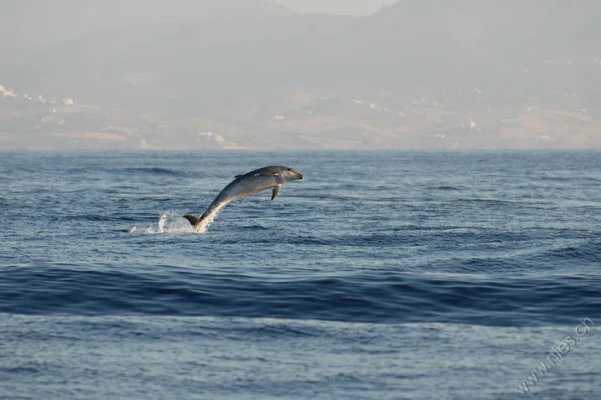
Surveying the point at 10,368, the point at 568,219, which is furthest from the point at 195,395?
the point at 568,219

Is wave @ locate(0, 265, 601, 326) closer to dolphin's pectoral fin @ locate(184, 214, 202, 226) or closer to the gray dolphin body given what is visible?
the gray dolphin body

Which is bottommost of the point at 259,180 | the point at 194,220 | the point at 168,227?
the point at 168,227

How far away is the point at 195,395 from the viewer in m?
12.2

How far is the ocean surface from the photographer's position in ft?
42.2

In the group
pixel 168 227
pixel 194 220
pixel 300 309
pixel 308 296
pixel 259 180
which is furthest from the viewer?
pixel 168 227

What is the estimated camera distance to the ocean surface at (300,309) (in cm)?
1286

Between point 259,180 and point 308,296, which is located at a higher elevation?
point 259,180

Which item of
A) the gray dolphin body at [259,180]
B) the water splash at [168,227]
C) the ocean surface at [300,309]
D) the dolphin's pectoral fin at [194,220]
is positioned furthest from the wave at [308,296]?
the water splash at [168,227]

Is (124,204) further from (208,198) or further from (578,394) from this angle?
(578,394)

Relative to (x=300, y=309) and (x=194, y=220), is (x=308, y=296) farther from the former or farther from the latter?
(x=194, y=220)

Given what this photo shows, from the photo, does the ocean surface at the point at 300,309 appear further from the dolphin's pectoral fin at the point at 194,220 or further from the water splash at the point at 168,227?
the dolphin's pectoral fin at the point at 194,220

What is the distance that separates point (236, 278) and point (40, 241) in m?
9.44

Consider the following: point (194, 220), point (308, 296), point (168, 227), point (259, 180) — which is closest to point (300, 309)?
point (308, 296)

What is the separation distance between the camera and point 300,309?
1789cm
